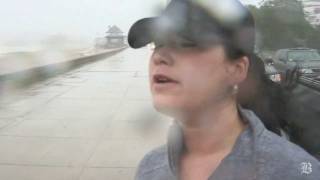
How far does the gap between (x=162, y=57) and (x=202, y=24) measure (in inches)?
3.4

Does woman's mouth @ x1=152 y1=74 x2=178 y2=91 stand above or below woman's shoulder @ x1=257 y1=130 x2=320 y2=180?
above

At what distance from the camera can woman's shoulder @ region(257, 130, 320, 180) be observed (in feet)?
3.06

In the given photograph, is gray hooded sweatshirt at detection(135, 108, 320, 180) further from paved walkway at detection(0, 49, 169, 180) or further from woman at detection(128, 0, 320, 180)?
paved walkway at detection(0, 49, 169, 180)

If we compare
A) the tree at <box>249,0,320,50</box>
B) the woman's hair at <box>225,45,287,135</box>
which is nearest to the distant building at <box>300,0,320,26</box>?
the tree at <box>249,0,320,50</box>

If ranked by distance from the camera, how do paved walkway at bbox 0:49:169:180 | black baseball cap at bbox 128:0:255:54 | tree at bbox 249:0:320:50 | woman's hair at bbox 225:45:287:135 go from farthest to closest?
1. paved walkway at bbox 0:49:169:180
2. woman's hair at bbox 225:45:287:135
3. tree at bbox 249:0:320:50
4. black baseball cap at bbox 128:0:255:54

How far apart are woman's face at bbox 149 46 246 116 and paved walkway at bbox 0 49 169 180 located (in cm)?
181

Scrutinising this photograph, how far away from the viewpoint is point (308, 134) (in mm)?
2414

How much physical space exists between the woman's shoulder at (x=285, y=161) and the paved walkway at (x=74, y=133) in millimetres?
1824

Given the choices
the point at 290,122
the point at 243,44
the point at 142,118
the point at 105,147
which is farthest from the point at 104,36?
the point at 105,147

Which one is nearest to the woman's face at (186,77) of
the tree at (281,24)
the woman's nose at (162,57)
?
the woman's nose at (162,57)

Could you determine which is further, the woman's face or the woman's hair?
the woman's hair

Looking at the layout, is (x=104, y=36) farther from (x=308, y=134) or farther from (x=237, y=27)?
(x=308, y=134)

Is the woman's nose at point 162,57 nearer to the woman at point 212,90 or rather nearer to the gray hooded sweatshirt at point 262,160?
the woman at point 212,90

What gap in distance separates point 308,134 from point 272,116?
1.13 feet
